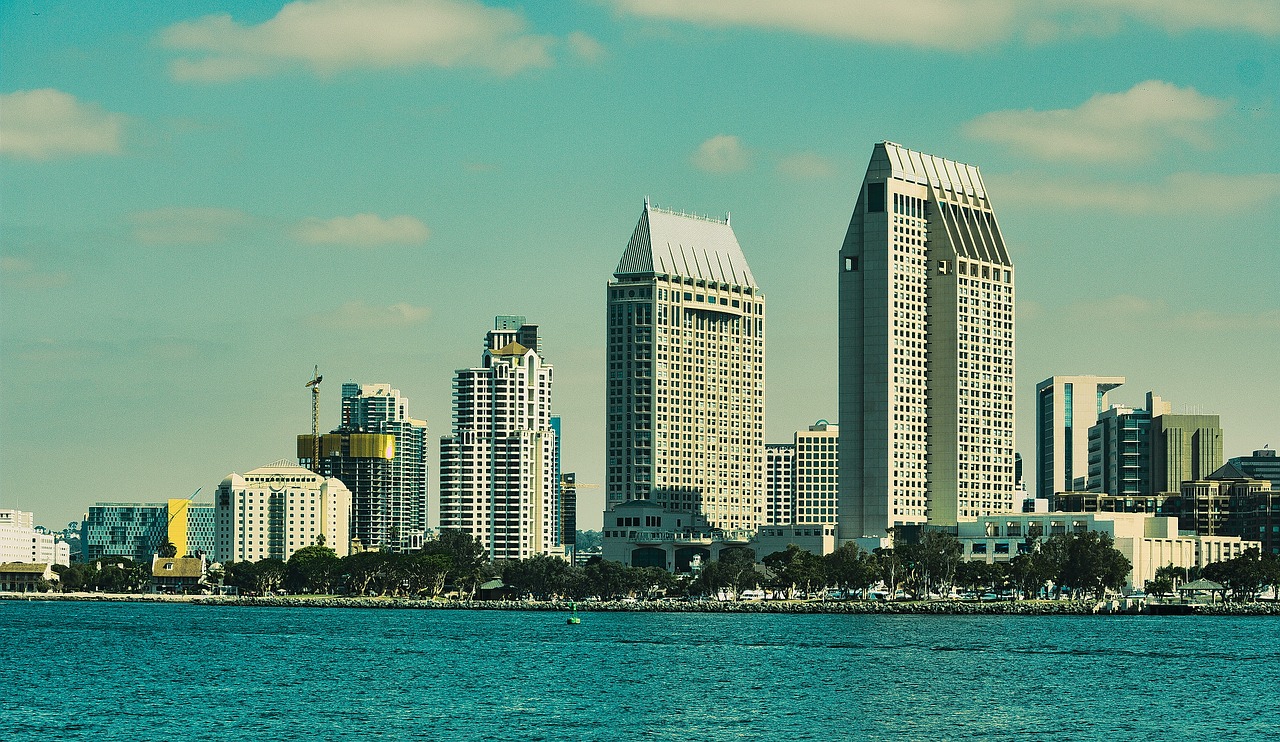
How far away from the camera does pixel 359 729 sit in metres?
118

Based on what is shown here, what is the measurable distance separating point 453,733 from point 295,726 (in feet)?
33.9

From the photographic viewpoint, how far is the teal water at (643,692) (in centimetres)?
11888

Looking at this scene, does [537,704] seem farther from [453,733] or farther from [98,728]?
[98,728]

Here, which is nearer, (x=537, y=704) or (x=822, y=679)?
(x=537, y=704)

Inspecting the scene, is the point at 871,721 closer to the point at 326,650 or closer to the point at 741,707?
the point at 741,707

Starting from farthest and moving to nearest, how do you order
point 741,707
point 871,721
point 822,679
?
1. point 822,679
2. point 741,707
3. point 871,721

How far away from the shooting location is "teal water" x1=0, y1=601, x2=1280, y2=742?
11888cm

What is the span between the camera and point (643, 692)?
466 ft

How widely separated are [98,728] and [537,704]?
29.9 meters

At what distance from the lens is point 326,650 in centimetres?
19188

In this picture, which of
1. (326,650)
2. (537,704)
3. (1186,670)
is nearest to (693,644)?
(326,650)

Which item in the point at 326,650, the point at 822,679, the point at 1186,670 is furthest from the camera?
the point at 326,650

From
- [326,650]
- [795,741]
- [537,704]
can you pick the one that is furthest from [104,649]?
[795,741]

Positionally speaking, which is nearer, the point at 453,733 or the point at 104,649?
the point at 453,733
